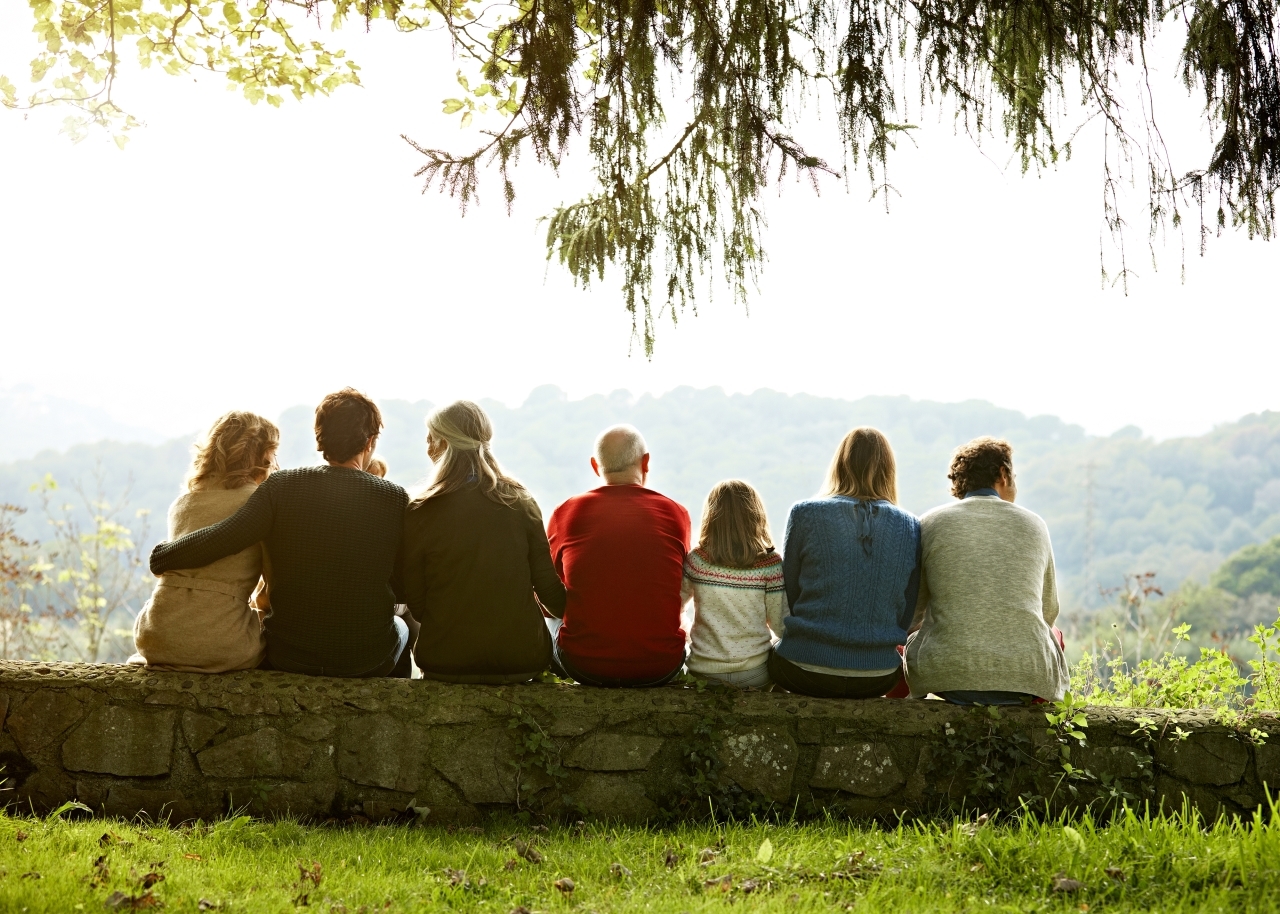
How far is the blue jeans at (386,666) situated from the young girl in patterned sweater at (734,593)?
1.08 m

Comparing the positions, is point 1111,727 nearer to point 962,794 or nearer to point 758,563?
point 962,794

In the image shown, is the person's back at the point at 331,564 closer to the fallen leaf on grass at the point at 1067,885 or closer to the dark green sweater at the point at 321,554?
the dark green sweater at the point at 321,554

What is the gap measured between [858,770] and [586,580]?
1.18 meters

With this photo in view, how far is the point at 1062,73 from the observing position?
3.51 meters

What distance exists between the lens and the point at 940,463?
209ft

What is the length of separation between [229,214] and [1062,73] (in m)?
74.5

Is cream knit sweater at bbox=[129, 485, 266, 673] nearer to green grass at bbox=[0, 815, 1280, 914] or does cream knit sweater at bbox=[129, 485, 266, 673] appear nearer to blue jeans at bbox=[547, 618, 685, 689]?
green grass at bbox=[0, 815, 1280, 914]

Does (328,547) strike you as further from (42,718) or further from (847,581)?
(847,581)

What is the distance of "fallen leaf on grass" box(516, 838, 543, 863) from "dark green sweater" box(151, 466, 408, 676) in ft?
3.17

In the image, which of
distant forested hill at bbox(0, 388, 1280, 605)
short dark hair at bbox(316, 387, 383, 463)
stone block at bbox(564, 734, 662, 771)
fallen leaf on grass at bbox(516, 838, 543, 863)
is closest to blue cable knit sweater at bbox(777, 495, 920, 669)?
stone block at bbox(564, 734, 662, 771)

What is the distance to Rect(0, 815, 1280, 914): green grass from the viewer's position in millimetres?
2527

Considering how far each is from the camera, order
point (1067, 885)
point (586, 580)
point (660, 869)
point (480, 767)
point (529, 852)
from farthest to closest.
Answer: point (586, 580)
point (480, 767)
point (529, 852)
point (660, 869)
point (1067, 885)

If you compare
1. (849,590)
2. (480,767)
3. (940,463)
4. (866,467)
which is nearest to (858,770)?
(849,590)

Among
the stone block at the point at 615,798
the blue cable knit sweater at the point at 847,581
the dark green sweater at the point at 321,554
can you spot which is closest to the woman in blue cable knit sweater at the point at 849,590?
the blue cable knit sweater at the point at 847,581
